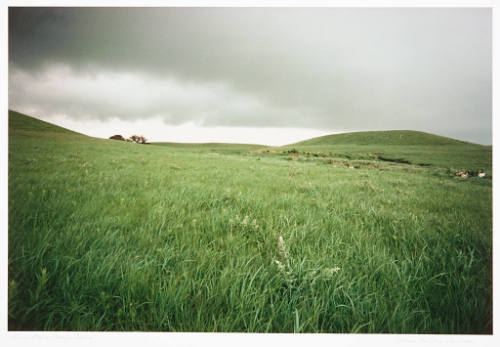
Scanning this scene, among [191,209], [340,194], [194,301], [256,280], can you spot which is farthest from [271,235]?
[340,194]

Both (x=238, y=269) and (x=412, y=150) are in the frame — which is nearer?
(x=238, y=269)

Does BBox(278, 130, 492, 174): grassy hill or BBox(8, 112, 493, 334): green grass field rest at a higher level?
BBox(278, 130, 492, 174): grassy hill

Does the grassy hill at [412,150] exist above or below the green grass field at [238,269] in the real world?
above

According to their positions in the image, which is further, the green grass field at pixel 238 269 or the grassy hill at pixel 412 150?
the grassy hill at pixel 412 150

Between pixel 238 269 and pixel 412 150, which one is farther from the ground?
pixel 412 150

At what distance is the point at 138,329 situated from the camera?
4.29 ft

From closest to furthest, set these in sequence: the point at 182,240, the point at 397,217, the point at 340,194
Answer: the point at 182,240, the point at 397,217, the point at 340,194

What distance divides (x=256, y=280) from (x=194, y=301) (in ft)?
1.55

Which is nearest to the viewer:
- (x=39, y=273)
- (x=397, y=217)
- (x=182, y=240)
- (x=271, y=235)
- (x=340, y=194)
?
(x=39, y=273)

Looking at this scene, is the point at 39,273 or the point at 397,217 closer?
the point at 39,273

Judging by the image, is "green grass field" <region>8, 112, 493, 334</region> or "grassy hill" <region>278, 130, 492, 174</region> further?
"grassy hill" <region>278, 130, 492, 174</region>

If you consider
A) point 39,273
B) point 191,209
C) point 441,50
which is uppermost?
point 441,50

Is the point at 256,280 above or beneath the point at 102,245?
beneath

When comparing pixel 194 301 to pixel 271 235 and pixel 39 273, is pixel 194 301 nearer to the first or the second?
pixel 271 235
